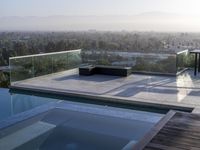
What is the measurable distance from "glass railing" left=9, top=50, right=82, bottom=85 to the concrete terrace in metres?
0.23

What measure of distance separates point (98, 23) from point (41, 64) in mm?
16346

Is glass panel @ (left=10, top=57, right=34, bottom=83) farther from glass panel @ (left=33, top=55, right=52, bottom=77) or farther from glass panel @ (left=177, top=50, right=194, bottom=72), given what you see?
glass panel @ (left=177, top=50, right=194, bottom=72)

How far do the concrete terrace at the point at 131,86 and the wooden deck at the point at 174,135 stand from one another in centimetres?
154

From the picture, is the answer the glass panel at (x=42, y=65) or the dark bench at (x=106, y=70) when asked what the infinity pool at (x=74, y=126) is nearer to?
the glass panel at (x=42, y=65)

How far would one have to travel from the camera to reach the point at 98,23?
2588 centimetres

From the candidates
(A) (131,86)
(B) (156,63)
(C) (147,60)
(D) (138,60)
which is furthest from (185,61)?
(A) (131,86)

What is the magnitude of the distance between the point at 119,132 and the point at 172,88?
11.6ft

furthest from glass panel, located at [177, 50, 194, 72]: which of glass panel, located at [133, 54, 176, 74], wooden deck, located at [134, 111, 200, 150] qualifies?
wooden deck, located at [134, 111, 200, 150]

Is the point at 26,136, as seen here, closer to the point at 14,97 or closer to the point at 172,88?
the point at 14,97

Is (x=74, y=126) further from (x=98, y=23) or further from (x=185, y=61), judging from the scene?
(x=98, y=23)

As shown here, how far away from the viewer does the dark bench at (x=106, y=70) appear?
10.4m

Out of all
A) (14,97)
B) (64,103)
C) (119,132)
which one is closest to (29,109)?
(64,103)

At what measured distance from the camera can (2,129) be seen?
515 cm

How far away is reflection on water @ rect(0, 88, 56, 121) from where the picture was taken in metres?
6.44
